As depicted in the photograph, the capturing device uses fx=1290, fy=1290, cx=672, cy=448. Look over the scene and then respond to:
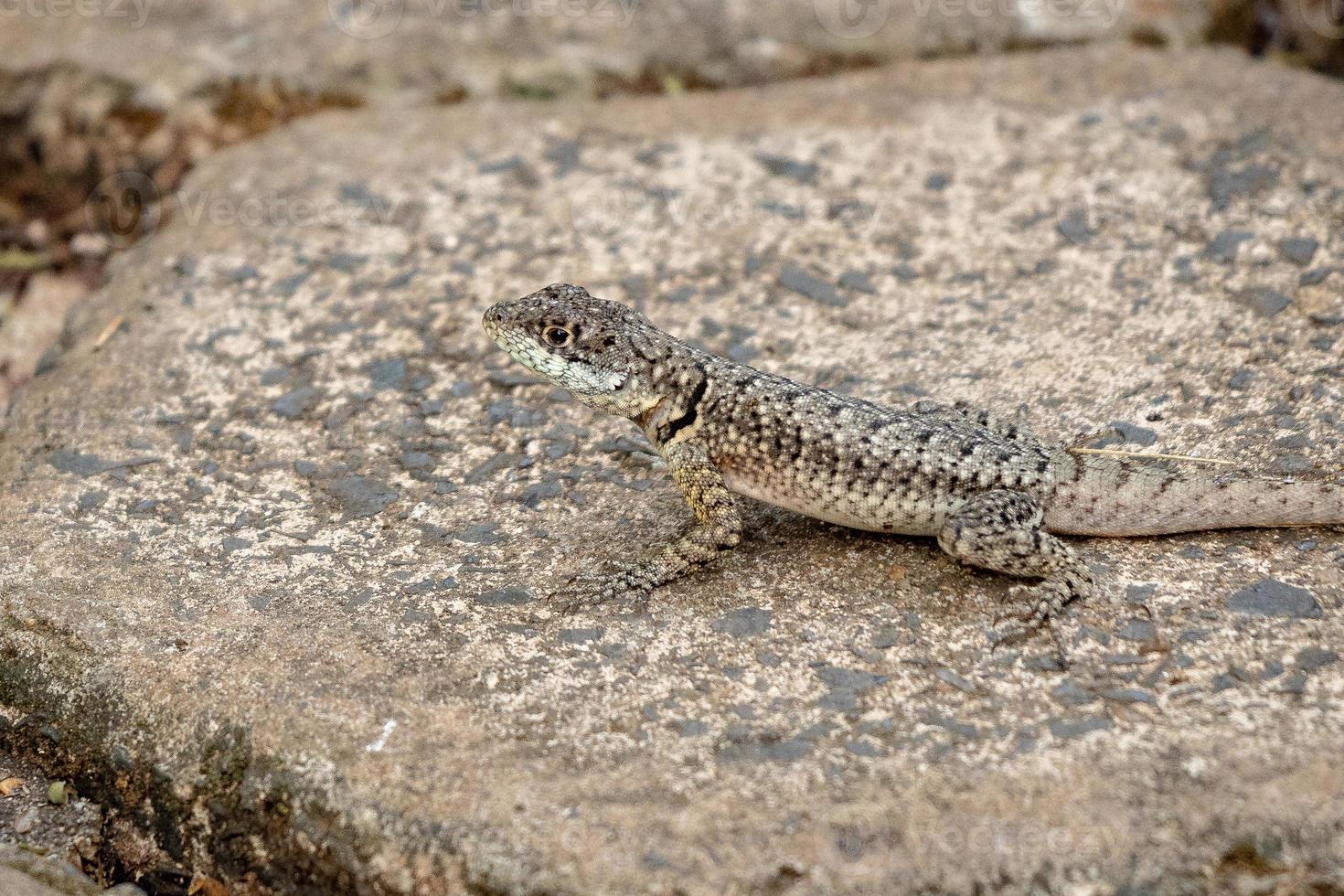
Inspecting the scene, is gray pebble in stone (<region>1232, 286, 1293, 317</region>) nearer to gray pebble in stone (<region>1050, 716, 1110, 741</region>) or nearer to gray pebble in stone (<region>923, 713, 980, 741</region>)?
gray pebble in stone (<region>1050, 716, 1110, 741</region>)

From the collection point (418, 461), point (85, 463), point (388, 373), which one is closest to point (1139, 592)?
point (418, 461)

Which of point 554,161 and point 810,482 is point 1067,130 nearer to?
point 554,161

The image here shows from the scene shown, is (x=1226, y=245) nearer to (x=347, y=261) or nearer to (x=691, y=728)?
(x=691, y=728)

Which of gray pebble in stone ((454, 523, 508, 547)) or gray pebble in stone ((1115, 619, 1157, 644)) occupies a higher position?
gray pebble in stone ((1115, 619, 1157, 644))

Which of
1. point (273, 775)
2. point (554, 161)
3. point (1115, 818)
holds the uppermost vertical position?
point (554, 161)

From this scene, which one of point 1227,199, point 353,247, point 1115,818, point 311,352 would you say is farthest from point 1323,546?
point 353,247

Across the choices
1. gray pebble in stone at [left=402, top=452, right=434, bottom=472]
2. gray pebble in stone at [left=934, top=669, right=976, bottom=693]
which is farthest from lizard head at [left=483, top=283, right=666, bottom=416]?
gray pebble in stone at [left=934, top=669, right=976, bottom=693]
